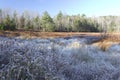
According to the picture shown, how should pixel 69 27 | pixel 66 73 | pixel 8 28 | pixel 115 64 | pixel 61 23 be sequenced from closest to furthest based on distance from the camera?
1. pixel 66 73
2. pixel 115 64
3. pixel 8 28
4. pixel 69 27
5. pixel 61 23

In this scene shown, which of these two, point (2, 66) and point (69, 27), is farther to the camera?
point (69, 27)

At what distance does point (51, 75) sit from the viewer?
429 cm

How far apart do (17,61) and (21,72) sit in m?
0.22

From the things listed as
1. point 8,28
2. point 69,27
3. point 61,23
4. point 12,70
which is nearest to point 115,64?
point 12,70

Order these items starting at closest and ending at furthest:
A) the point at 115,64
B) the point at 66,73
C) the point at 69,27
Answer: the point at 66,73 < the point at 115,64 < the point at 69,27

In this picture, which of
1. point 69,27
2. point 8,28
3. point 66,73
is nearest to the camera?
point 66,73

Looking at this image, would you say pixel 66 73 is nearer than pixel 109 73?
Yes

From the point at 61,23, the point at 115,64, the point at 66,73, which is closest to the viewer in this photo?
the point at 66,73

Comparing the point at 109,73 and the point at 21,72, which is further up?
the point at 21,72

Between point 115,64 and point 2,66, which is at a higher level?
point 2,66

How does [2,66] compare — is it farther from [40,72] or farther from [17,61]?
[40,72]

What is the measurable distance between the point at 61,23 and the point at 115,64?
64414 mm

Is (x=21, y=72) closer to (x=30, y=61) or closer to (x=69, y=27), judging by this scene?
(x=30, y=61)

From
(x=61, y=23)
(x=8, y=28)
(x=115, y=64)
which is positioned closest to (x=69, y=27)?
(x=61, y=23)
